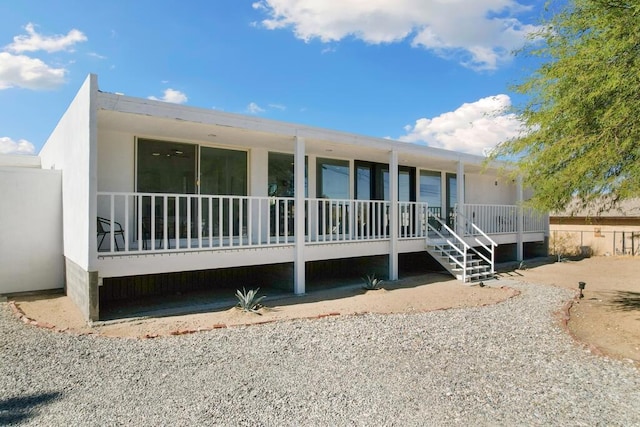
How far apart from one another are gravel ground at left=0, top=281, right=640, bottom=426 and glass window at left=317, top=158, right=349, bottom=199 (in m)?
5.34

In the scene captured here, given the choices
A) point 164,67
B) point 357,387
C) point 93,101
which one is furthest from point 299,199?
point 164,67

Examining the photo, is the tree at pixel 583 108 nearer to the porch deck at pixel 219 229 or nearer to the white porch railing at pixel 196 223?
the white porch railing at pixel 196 223

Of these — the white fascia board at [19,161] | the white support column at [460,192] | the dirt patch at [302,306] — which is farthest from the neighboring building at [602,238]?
the white fascia board at [19,161]

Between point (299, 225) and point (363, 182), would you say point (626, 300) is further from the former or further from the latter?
point (299, 225)

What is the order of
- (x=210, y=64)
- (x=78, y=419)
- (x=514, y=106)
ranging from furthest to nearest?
(x=210, y=64), (x=514, y=106), (x=78, y=419)

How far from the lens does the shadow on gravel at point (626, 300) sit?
24.5ft

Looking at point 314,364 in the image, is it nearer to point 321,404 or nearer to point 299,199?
point 321,404

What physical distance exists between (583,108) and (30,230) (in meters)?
10.1

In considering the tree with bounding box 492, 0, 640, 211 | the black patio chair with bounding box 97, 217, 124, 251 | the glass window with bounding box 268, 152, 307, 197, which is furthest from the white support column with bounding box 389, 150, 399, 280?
the black patio chair with bounding box 97, 217, 124, 251

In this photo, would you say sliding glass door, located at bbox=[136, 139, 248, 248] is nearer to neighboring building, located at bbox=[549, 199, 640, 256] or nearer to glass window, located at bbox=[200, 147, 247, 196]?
glass window, located at bbox=[200, 147, 247, 196]

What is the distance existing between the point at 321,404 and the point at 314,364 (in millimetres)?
965

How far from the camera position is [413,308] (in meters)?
7.00

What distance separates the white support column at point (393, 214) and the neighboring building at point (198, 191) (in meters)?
0.03

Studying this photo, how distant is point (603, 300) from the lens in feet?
26.6
